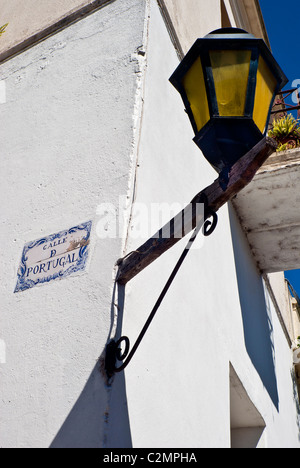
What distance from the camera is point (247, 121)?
2227 mm

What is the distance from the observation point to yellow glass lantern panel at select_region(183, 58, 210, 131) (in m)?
2.32

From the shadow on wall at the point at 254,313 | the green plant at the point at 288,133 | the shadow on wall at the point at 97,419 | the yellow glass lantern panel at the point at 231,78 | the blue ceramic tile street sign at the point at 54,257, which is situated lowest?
the shadow on wall at the point at 97,419

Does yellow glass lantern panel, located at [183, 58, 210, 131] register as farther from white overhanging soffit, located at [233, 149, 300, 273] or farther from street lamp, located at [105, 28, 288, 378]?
white overhanging soffit, located at [233, 149, 300, 273]

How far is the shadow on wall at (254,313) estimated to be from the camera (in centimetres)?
521

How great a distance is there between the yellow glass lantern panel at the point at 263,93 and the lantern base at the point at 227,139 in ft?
0.20

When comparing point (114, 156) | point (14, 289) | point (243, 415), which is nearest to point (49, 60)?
point (114, 156)

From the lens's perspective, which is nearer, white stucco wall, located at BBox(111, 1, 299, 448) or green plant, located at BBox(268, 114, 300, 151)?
white stucco wall, located at BBox(111, 1, 299, 448)

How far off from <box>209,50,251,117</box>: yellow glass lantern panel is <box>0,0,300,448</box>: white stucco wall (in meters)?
0.88

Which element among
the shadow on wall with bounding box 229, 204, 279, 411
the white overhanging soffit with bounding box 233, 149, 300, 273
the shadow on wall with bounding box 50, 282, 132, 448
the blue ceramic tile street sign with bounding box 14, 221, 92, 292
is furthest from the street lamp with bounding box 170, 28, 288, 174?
the shadow on wall with bounding box 229, 204, 279, 411

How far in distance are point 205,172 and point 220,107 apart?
233cm

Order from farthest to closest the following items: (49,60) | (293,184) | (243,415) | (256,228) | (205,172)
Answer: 1. (256,228)
2. (293,184)
3. (243,415)
4. (205,172)
5. (49,60)

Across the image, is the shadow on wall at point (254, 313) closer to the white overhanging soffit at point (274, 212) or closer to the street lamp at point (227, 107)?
the white overhanging soffit at point (274, 212)

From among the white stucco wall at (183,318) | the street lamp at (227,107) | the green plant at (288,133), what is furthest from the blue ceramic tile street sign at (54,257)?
the green plant at (288,133)
